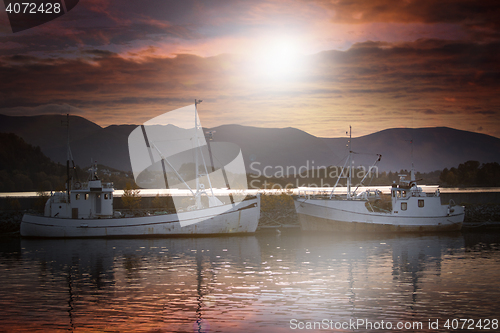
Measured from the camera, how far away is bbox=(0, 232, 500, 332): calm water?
58.7 feet

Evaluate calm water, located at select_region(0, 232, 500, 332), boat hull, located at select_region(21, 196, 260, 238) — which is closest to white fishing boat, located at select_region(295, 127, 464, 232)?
boat hull, located at select_region(21, 196, 260, 238)

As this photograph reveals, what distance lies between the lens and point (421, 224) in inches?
2079

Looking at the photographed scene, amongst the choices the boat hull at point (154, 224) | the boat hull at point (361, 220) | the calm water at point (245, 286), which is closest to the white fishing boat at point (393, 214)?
the boat hull at point (361, 220)

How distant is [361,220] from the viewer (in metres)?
52.2

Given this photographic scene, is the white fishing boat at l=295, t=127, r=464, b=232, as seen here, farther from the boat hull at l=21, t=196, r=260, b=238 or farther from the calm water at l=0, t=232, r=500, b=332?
the calm water at l=0, t=232, r=500, b=332

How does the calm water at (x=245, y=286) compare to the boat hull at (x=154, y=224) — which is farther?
the boat hull at (x=154, y=224)

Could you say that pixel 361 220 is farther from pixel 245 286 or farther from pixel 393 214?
pixel 245 286

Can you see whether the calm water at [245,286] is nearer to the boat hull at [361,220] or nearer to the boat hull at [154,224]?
the boat hull at [154,224]

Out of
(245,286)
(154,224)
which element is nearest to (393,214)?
(154,224)

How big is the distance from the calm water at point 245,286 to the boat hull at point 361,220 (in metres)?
9.86

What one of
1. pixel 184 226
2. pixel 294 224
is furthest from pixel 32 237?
pixel 294 224

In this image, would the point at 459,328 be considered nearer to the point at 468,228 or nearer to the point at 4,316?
the point at 4,316

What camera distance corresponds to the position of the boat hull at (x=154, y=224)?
158 feet

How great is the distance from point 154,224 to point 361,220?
24.6m
